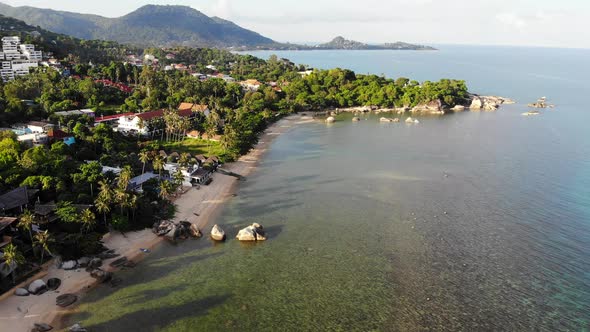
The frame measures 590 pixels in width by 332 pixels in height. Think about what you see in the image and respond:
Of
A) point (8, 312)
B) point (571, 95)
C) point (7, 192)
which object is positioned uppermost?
point (571, 95)

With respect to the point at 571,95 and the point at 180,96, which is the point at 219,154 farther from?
the point at 571,95

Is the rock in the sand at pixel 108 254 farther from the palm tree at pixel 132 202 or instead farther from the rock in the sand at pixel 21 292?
the rock in the sand at pixel 21 292

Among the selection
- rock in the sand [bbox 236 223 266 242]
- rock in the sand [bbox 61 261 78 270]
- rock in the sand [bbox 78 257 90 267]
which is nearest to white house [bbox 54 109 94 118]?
rock in the sand [bbox 78 257 90 267]

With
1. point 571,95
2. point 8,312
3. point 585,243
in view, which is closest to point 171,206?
point 8,312

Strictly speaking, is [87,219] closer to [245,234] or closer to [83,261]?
[83,261]

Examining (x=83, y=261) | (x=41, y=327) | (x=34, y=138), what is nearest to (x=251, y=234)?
(x=83, y=261)

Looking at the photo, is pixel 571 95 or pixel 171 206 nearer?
pixel 171 206

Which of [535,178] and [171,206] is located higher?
[535,178]
